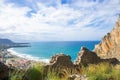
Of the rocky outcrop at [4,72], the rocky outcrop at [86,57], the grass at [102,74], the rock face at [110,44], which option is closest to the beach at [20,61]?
the rocky outcrop at [4,72]

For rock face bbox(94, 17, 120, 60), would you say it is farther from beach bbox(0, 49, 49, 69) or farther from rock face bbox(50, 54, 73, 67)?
rock face bbox(50, 54, 73, 67)

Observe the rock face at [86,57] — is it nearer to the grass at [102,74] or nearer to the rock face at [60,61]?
the rock face at [60,61]

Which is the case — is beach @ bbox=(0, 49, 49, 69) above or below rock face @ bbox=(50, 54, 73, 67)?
below

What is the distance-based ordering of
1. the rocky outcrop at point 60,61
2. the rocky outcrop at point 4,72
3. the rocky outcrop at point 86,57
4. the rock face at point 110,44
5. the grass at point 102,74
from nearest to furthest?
1. the grass at point 102,74
2. the rocky outcrop at point 4,72
3. the rocky outcrop at point 60,61
4. the rocky outcrop at point 86,57
5. the rock face at point 110,44

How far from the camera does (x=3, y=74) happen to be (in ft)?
33.9

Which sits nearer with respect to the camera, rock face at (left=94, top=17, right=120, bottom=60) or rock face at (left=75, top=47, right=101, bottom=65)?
rock face at (left=75, top=47, right=101, bottom=65)

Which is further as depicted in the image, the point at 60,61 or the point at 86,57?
the point at 86,57

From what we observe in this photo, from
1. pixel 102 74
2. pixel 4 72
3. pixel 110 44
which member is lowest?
pixel 102 74

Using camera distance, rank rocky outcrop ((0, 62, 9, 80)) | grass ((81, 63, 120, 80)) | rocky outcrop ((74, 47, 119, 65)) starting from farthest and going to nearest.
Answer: rocky outcrop ((74, 47, 119, 65)) → rocky outcrop ((0, 62, 9, 80)) → grass ((81, 63, 120, 80))

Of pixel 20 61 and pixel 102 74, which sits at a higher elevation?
pixel 102 74

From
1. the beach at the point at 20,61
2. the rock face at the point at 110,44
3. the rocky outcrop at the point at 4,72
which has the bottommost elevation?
the beach at the point at 20,61

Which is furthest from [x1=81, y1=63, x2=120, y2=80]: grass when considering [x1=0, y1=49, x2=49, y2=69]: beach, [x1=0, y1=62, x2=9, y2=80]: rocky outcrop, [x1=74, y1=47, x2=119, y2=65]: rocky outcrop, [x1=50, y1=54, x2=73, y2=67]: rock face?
[x1=74, y1=47, x2=119, y2=65]: rocky outcrop

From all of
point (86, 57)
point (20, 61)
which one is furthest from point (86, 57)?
point (20, 61)

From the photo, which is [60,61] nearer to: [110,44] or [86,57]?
[86,57]
